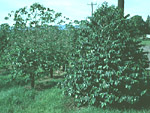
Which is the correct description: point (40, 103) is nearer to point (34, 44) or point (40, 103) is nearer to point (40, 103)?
point (40, 103)

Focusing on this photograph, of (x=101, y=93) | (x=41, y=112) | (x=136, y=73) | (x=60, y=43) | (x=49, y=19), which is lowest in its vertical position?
(x=41, y=112)

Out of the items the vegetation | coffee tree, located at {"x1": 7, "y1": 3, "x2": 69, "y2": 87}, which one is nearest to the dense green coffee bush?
the vegetation

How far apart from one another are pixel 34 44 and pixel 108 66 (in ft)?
10.1

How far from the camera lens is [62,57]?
8.08m

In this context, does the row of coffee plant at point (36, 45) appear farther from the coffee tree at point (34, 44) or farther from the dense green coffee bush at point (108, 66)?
the dense green coffee bush at point (108, 66)

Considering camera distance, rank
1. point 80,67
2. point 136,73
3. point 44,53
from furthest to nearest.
Answer: point 44,53 → point 80,67 → point 136,73

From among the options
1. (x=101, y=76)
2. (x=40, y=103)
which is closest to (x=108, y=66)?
(x=101, y=76)

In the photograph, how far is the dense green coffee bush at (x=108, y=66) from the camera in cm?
514

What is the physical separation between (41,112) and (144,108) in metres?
2.31

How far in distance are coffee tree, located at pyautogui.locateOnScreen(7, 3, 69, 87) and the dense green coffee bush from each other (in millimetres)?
2004

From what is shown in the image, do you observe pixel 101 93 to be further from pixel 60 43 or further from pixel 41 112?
pixel 60 43

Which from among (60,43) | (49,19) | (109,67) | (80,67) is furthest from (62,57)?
(109,67)

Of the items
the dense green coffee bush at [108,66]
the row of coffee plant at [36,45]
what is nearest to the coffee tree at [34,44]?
the row of coffee plant at [36,45]

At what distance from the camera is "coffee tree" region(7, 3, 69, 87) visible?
287 inches
